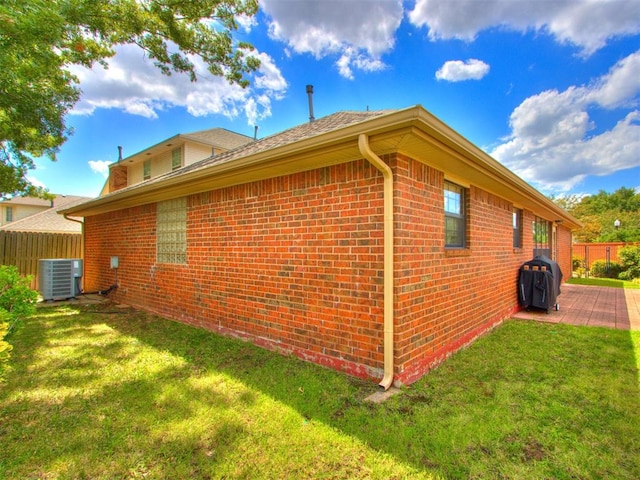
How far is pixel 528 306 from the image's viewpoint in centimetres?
720

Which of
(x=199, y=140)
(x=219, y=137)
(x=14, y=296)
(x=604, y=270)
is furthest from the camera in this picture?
(x=604, y=270)

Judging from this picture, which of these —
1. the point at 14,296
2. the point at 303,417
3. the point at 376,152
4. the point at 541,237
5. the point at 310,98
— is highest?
the point at 310,98

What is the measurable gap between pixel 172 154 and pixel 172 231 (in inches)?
312

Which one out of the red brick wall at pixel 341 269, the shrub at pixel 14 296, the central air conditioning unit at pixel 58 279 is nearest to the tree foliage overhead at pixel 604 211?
the red brick wall at pixel 341 269

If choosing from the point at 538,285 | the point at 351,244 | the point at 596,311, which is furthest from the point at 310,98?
the point at 596,311

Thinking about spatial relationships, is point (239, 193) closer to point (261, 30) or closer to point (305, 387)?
point (305, 387)

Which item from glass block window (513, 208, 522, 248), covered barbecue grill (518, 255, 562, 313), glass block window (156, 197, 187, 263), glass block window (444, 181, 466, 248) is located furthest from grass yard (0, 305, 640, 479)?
glass block window (513, 208, 522, 248)

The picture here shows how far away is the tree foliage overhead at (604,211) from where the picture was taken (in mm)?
33791

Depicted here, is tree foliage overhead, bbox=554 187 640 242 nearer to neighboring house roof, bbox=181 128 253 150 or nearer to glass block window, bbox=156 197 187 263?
neighboring house roof, bbox=181 128 253 150

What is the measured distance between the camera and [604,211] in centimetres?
4438

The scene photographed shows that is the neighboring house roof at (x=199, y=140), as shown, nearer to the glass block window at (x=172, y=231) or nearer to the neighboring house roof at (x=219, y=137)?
the neighboring house roof at (x=219, y=137)

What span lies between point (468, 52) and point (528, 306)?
6608 millimetres

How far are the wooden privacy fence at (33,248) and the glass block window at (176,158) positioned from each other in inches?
170

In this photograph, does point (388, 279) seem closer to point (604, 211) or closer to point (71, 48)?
point (71, 48)
